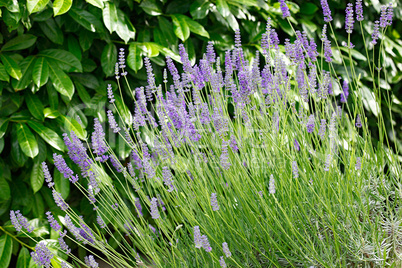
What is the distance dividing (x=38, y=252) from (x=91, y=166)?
333 millimetres

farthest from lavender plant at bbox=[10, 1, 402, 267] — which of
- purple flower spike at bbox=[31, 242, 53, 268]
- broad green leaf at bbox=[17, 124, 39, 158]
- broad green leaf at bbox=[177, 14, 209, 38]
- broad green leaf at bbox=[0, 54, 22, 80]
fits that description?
broad green leaf at bbox=[0, 54, 22, 80]

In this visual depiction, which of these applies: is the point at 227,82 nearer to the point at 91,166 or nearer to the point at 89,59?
the point at 91,166

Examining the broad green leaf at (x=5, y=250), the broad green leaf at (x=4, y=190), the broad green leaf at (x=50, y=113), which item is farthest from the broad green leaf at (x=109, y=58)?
the broad green leaf at (x=5, y=250)

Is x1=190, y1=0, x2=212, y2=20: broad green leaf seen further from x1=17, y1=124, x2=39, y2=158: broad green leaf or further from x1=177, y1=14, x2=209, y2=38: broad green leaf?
x1=17, y1=124, x2=39, y2=158: broad green leaf

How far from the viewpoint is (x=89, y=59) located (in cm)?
234

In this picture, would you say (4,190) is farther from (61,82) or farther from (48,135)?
(61,82)

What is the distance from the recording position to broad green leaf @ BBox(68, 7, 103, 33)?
2.08m

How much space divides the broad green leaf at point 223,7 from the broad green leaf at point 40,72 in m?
0.97

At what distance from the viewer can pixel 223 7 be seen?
7.49ft

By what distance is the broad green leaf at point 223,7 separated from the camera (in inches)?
89.0

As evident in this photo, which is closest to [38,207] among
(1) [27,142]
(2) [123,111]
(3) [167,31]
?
(1) [27,142]

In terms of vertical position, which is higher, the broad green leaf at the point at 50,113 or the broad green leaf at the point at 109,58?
the broad green leaf at the point at 109,58

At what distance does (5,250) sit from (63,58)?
1.01m

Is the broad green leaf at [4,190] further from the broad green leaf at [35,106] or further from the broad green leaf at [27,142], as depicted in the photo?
the broad green leaf at [35,106]
